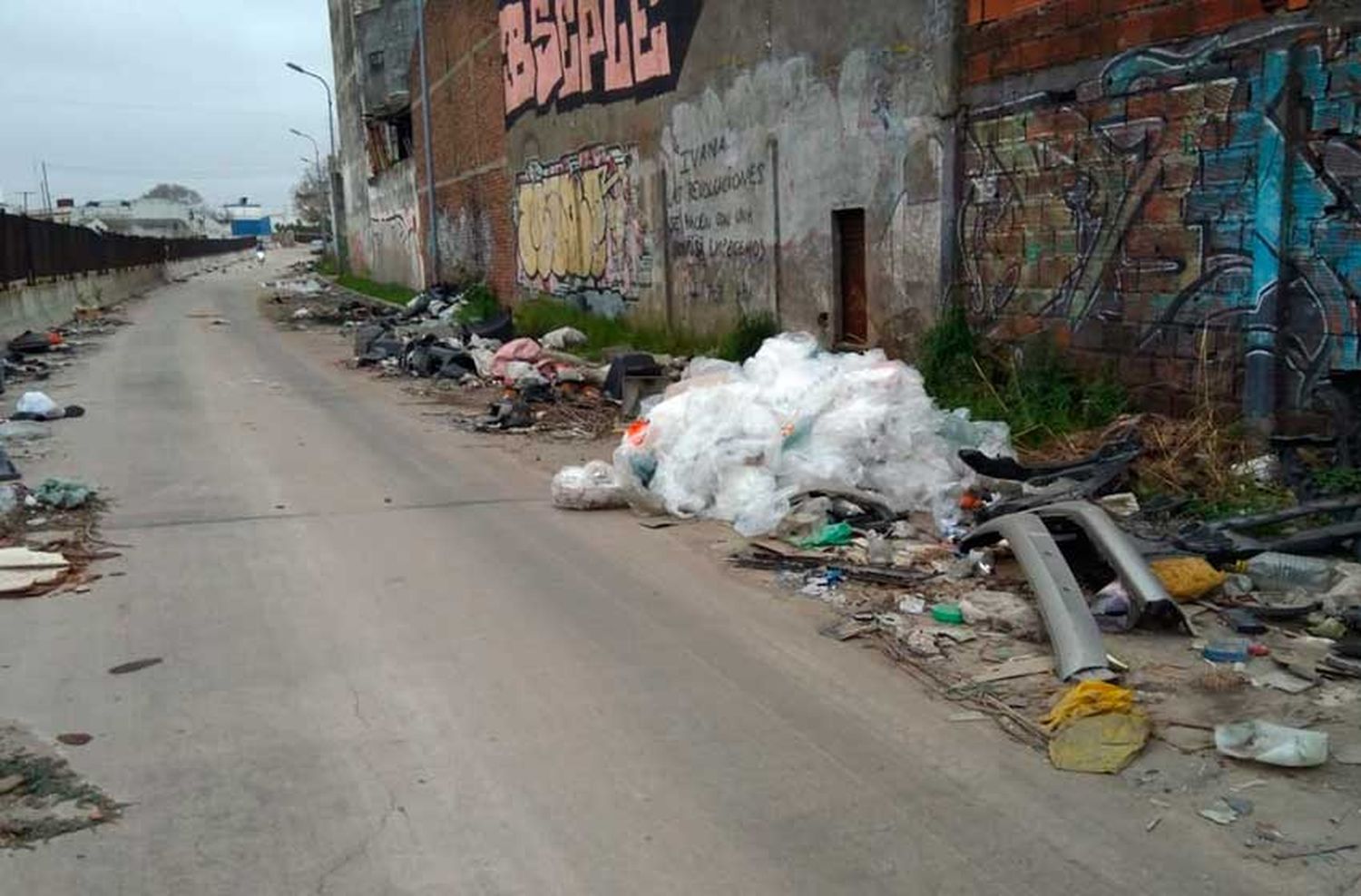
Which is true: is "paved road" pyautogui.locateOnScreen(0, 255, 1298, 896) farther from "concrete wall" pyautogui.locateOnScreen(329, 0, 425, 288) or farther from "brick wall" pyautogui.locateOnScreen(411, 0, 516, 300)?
"concrete wall" pyautogui.locateOnScreen(329, 0, 425, 288)

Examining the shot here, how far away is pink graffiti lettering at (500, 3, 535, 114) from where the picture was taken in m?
21.3

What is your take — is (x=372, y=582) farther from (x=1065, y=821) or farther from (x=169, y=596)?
(x=1065, y=821)

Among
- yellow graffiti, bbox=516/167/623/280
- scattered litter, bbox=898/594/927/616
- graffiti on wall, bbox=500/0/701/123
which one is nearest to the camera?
scattered litter, bbox=898/594/927/616

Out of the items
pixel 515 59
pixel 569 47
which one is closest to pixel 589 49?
pixel 569 47

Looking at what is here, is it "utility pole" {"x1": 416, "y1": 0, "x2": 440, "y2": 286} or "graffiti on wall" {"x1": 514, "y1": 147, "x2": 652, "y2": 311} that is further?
"utility pole" {"x1": 416, "y1": 0, "x2": 440, "y2": 286}

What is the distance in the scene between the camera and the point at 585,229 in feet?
63.6

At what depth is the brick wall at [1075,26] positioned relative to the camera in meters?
7.68

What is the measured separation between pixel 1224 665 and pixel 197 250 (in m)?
89.3

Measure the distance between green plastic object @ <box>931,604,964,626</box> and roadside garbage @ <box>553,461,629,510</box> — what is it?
3121 millimetres

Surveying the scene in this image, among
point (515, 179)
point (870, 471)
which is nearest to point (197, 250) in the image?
point (515, 179)

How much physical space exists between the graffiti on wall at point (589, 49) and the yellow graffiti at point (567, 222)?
4.26 ft

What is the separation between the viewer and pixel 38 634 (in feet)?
18.8

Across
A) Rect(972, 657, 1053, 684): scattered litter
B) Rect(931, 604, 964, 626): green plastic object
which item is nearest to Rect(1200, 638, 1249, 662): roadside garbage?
Rect(972, 657, 1053, 684): scattered litter

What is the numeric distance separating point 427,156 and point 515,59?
9302 mm
